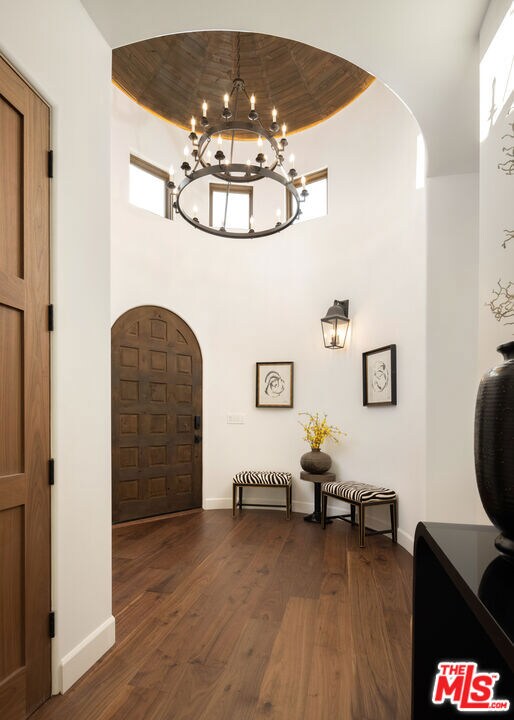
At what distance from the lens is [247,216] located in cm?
595

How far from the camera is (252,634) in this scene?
2.51m

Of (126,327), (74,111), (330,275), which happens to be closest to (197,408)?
(126,327)

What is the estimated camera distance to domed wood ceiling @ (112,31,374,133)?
182 inches

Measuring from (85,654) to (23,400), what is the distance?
1247 millimetres

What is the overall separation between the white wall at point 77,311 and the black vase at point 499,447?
169 centimetres

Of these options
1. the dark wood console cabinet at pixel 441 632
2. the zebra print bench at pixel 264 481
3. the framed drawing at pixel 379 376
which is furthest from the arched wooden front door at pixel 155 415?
the dark wood console cabinet at pixel 441 632

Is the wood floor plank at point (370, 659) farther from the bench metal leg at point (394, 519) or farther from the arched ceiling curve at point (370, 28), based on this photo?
the arched ceiling curve at point (370, 28)

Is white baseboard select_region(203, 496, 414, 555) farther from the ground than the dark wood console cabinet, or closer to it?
closer to it

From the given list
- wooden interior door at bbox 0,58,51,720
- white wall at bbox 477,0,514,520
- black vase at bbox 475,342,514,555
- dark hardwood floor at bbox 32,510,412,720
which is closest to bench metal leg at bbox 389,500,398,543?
dark hardwood floor at bbox 32,510,412,720

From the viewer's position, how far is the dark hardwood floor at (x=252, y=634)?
6.29 ft

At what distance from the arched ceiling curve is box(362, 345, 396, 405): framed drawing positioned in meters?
2.31

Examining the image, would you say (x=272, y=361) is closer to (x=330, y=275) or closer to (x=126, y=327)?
(x=330, y=275)

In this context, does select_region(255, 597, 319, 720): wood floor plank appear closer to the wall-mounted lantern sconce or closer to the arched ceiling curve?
the wall-mounted lantern sconce

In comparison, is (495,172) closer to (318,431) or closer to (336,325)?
(336,325)
